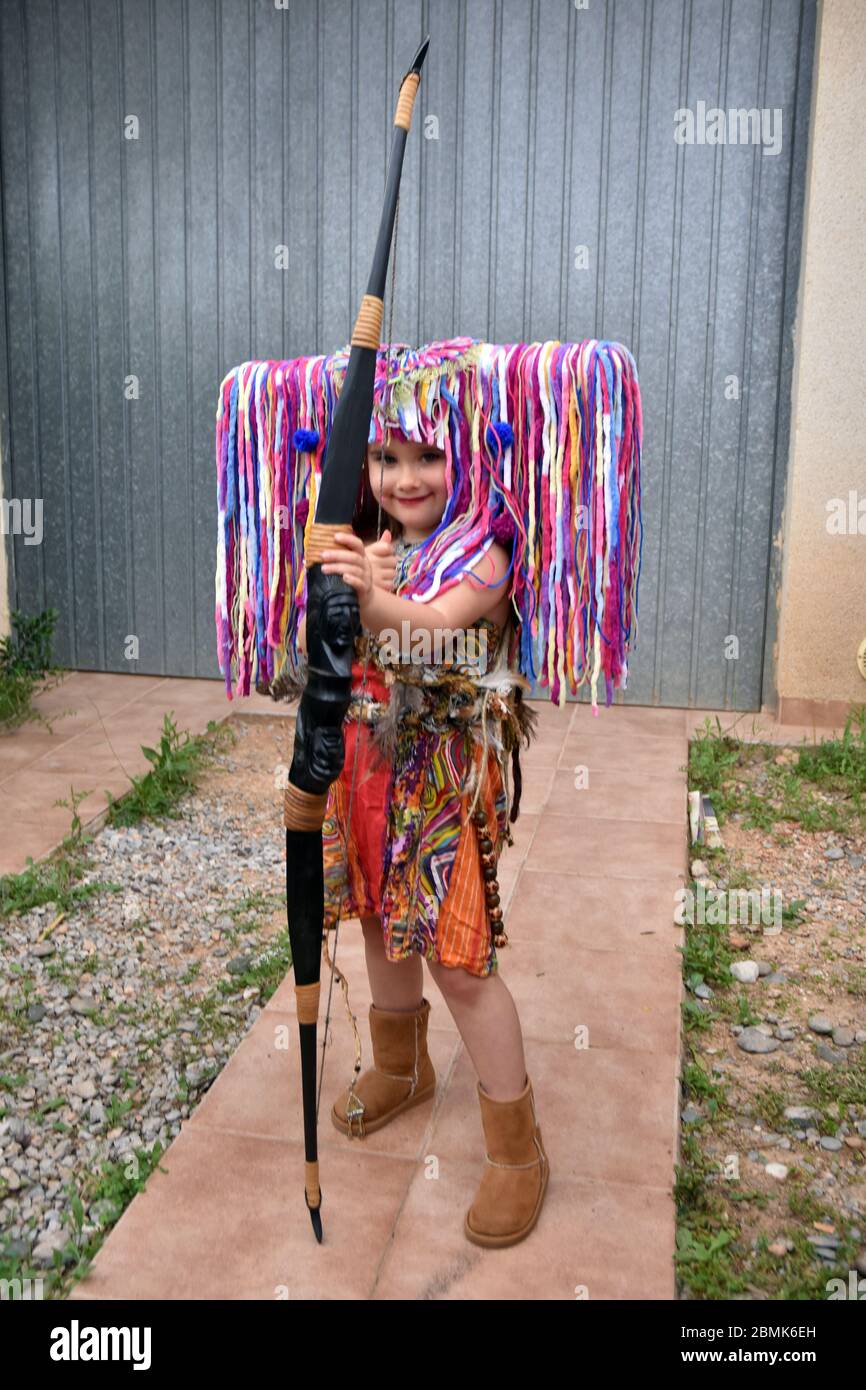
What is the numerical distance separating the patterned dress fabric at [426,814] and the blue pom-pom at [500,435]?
30 cm

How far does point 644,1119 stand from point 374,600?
48.9 inches

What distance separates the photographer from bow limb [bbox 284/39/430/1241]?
1729mm

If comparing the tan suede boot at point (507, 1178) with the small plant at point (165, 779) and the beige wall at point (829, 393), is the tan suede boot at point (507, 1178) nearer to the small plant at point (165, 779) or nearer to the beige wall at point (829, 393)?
the small plant at point (165, 779)

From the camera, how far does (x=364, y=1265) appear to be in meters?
2.00

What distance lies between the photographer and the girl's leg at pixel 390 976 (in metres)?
2.30

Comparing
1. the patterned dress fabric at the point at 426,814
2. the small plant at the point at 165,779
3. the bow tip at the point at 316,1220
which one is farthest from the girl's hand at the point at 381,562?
the small plant at the point at 165,779

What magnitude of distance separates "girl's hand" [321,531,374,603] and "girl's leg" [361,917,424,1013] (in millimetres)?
767

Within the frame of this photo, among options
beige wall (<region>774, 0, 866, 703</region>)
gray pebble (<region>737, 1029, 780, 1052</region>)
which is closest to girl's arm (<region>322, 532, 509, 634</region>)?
gray pebble (<region>737, 1029, 780, 1052</region>)

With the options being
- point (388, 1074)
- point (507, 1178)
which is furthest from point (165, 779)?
point (507, 1178)

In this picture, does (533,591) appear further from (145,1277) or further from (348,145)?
(348,145)

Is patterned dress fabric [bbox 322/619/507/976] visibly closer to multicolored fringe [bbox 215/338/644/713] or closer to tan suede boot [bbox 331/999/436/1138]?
multicolored fringe [bbox 215/338/644/713]

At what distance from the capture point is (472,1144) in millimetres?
2324

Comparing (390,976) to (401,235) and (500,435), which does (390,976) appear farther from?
(401,235)

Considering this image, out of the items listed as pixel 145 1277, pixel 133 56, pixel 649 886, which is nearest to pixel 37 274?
pixel 133 56
